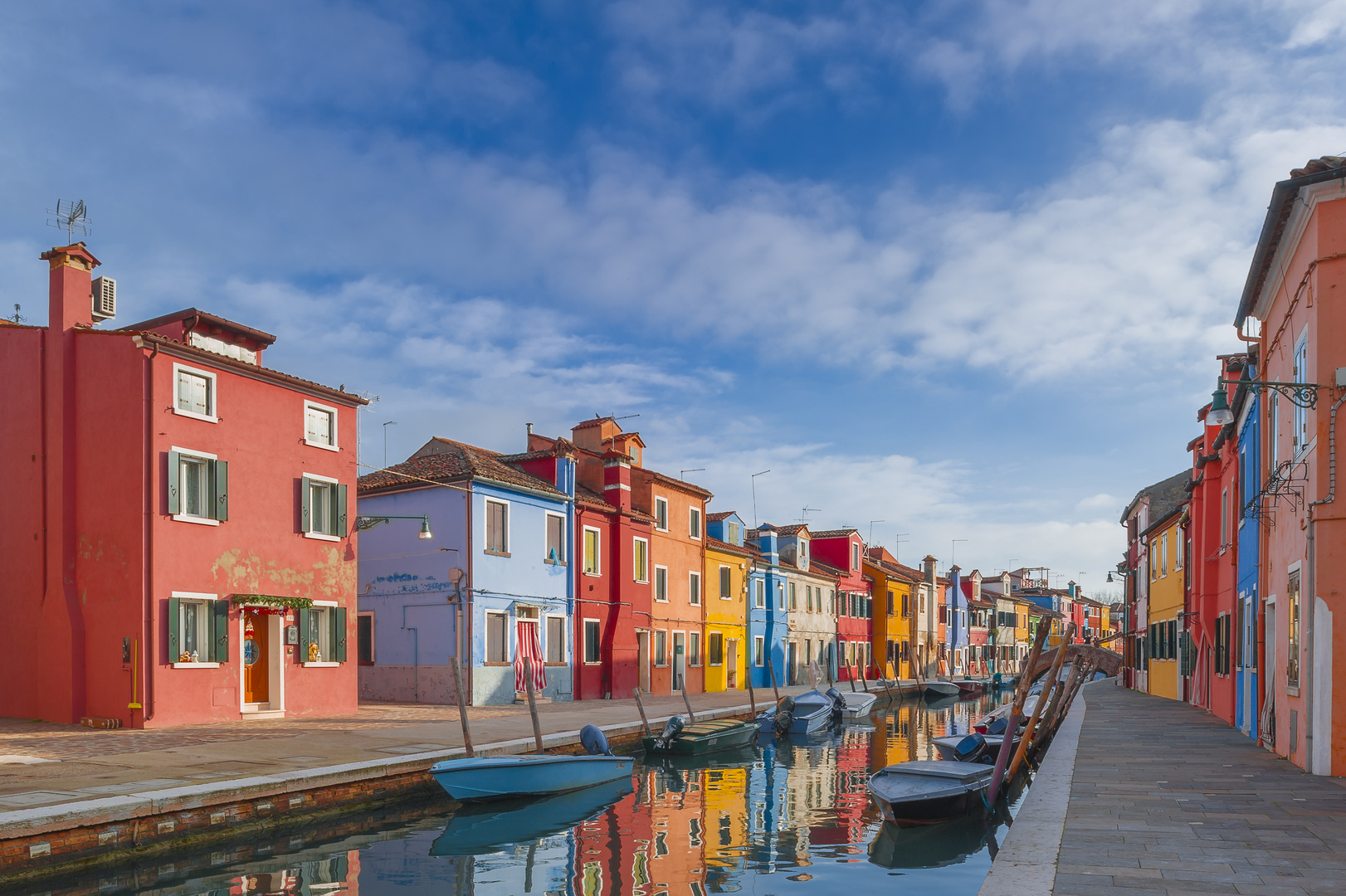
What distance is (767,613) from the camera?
152 ft

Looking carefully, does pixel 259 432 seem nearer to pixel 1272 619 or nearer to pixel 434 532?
pixel 434 532

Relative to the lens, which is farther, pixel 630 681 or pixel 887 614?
pixel 887 614

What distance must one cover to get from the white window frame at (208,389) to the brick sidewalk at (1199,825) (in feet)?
58.0

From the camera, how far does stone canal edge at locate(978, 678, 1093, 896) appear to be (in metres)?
7.31

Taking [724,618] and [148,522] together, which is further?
[724,618]

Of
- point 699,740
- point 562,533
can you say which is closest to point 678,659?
point 562,533

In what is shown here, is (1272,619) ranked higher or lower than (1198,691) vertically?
higher

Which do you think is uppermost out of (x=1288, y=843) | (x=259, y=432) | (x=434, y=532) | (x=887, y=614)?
(x=259, y=432)

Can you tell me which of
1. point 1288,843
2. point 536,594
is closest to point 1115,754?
point 1288,843

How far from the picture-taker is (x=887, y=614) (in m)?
61.2

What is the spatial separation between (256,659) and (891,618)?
45.3 metres

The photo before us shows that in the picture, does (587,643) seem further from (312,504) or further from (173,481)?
(173,481)

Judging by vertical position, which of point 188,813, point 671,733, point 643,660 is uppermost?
point 188,813

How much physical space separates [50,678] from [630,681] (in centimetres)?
1817
